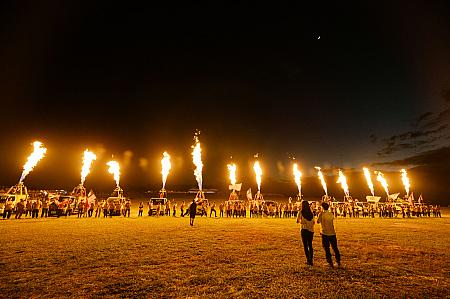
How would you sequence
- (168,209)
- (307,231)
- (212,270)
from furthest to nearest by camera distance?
1. (168,209)
2. (307,231)
3. (212,270)

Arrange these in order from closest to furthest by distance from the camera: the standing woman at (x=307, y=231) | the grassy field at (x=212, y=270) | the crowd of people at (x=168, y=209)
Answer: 1. the grassy field at (x=212, y=270)
2. the standing woman at (x=307, y=231)
3. the crowd of people at (x=168, y=209)

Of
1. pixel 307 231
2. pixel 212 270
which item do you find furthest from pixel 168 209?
pixel 307 231

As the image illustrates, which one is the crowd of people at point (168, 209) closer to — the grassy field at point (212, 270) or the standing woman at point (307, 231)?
the grassy field at point (212, 270)

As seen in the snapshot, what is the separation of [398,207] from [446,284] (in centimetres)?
4035

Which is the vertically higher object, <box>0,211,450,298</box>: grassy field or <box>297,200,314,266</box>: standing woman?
<box>297,200,314,266</box>: standing woman

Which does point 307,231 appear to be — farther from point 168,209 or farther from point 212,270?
point 168,209

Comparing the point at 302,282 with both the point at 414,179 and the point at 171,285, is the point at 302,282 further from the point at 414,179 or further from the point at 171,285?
the point at 414,179

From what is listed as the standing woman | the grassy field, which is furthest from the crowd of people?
the standing woman

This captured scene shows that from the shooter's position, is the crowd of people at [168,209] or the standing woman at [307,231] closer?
the standing woman at [307,231]

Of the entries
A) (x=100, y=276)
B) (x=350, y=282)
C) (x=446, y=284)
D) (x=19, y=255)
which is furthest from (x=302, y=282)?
(x=19, y=255)

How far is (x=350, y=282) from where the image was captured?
269 inches

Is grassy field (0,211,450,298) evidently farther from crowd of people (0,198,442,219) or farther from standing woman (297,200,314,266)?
crowd of people (0,198,442,219)

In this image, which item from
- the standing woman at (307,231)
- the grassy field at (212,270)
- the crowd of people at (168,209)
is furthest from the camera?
the crowd of people at (168,209)

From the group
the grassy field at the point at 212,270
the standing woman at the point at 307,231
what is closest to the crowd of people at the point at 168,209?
the grassy field at the point at 212,270
